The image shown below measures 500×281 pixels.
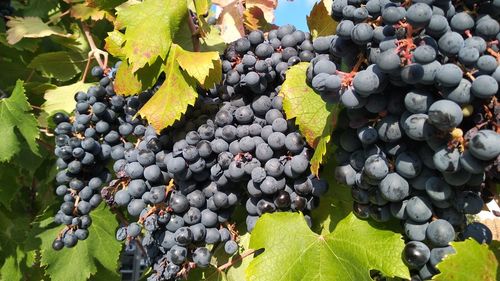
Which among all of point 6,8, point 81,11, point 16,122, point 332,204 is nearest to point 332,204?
point 332,204

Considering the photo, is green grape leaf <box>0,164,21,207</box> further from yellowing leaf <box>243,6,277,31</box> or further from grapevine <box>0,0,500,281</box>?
yellowing leaf <box>243,6,277,31</box>

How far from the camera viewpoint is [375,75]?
3.13ft

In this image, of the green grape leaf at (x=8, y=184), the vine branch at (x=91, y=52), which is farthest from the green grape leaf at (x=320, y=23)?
the green grape leaf at (x=8, y=184)

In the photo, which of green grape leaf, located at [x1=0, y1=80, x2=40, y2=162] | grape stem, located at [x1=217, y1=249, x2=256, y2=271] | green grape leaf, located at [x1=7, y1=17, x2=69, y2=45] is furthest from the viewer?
green grape leaf, located at [x1=7, y1=17, x2=69, y2=45]

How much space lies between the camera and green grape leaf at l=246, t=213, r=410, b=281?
1205mm

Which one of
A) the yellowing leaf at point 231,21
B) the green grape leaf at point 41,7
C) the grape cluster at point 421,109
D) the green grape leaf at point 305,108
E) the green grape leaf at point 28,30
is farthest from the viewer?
the green grape leaf at point 41,7

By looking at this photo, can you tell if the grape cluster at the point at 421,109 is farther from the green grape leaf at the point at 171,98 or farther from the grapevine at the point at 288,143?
the green grape leaf at the point at 171,98

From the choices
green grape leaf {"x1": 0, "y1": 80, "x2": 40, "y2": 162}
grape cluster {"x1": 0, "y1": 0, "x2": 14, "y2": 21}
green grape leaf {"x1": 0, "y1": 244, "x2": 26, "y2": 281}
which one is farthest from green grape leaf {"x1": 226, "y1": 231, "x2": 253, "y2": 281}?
grape cluster {"x1": 0, "y1": 0, "x2": 14, "y2": 21}

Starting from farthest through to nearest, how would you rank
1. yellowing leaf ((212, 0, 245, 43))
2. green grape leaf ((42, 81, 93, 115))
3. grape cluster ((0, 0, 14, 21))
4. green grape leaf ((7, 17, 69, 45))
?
grape cluster ((0, 0, 14, 21))
green grape leaf ((7, 17, 69, 45))
green grape leaf ((42, 81, 93, 115))
yellowing leaf ((212, 0, 245, 43))

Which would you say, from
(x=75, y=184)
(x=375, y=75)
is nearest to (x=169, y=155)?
(x=75, y=184)

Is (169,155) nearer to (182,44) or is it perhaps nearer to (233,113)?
(233,113)

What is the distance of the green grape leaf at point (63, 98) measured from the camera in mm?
2135

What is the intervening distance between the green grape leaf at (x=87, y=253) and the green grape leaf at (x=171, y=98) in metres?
0.88

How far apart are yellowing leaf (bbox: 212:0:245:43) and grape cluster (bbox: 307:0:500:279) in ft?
1.90
